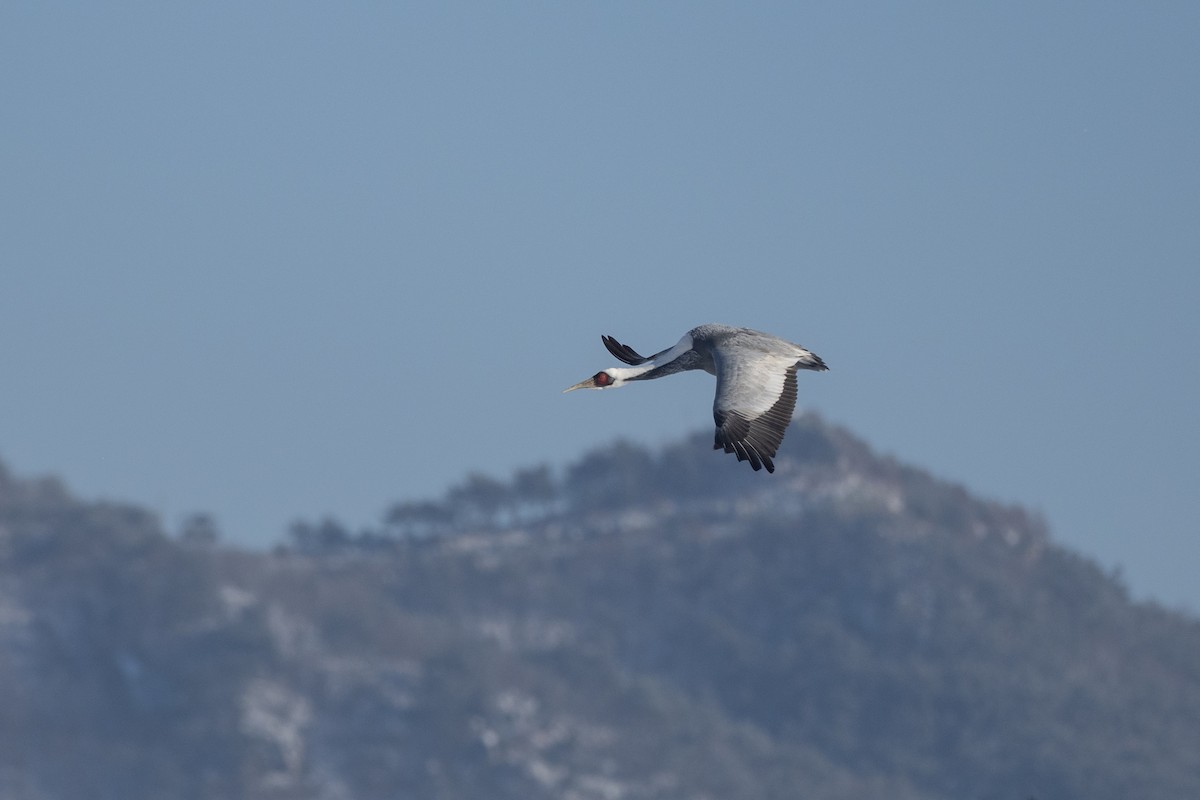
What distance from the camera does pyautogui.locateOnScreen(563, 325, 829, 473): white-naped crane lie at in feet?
107

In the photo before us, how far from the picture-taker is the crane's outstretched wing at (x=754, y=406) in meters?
32.2

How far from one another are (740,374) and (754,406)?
4.78 feet

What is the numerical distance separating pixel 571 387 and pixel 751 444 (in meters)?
7.14

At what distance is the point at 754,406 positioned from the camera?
110 ft

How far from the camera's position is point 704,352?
37.9 meters

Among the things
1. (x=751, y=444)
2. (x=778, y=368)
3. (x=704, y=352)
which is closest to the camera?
(x=751, y=444)

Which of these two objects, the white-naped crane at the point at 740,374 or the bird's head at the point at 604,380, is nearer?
the white-naped crane at the point at 740,374

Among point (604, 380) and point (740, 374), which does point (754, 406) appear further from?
Result: point (604, 380)

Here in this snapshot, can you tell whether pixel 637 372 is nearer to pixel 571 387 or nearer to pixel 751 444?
pixel 571 387

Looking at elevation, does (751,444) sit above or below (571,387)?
below

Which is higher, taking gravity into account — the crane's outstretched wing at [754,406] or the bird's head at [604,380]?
the bird's head at [604,380]

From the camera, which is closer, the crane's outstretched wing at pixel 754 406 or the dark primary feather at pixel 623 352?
the crane's outstretched wing at pixel 754 406

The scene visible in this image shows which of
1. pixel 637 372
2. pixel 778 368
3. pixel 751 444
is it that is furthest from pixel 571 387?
pixel 751 444

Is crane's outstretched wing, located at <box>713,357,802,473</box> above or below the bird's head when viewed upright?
below
